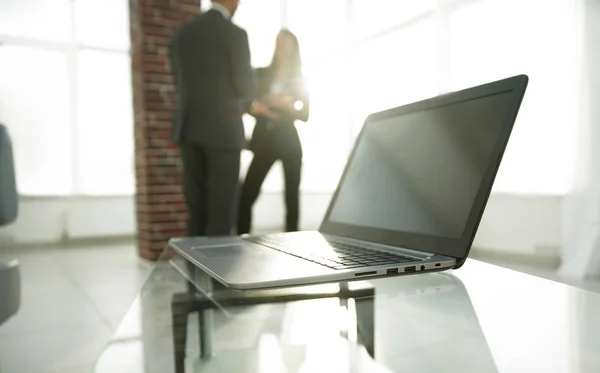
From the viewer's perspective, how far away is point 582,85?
233 centimetres

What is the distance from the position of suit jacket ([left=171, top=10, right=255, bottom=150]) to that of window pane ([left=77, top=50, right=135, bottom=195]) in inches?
102

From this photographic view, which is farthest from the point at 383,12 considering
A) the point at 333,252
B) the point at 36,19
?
the point at 333,252

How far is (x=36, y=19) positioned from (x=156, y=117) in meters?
2.05

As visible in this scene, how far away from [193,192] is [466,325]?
152 cm

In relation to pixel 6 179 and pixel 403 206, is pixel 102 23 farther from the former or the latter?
pixel 403 206

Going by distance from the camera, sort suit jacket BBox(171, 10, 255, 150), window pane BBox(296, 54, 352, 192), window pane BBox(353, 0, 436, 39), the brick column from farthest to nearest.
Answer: window pane BBox(296, 54, 352, 192) < window pane BBox(353, 0, 436, 39) < the brick column < suit jacket BBox(171, 10, 255, 150)

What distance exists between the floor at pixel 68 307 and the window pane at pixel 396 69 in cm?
154

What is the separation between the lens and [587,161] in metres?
2.34

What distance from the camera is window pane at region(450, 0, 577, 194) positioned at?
2531 mm

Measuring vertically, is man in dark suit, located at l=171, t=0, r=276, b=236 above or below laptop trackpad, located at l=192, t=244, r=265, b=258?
above

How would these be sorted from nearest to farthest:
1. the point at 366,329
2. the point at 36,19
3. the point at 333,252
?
the point at 366,329, the point at 333,252, the point at 36,19

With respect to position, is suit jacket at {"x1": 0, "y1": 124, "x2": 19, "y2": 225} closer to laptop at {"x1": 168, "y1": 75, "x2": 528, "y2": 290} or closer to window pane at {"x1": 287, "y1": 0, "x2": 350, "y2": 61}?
laptop at {"x1": 168, "y1": 75, "x2": 528, "y2": 290}

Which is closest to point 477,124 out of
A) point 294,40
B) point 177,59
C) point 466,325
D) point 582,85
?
point 466,325

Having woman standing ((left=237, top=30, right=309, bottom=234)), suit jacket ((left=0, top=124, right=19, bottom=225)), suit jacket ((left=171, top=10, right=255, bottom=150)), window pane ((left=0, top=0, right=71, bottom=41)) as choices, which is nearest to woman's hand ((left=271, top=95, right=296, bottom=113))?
woman standing ((left=237, top=30, right=309, bottom=234))
